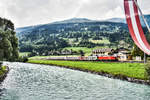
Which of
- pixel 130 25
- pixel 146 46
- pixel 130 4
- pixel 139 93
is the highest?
pixel 130 4

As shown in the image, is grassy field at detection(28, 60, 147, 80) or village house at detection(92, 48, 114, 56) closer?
grassy field at detection(28, 60, 147, 80)

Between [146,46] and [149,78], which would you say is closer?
[146,46]

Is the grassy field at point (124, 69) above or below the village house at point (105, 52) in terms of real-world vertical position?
below

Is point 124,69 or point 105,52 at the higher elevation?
point 105,52

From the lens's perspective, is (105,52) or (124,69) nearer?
(124,69)

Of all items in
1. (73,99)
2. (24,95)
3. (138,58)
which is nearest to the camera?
(73,99)

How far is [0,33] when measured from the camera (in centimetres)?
3250

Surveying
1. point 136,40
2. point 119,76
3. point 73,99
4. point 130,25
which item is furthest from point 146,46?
point 119,76

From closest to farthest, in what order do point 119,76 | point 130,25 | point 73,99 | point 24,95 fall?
point 130,25 → point 73,99 → point 24,95 → point 119,76

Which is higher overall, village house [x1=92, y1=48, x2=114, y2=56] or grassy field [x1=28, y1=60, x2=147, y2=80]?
village house [x1=92, y1=48, x2=114, y2=56]

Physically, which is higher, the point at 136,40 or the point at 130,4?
the point at 130,4

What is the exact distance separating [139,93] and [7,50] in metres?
20.7

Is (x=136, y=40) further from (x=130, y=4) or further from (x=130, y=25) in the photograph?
(x=130, y=4)

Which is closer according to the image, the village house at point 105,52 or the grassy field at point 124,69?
the grassy field at point 124,69
